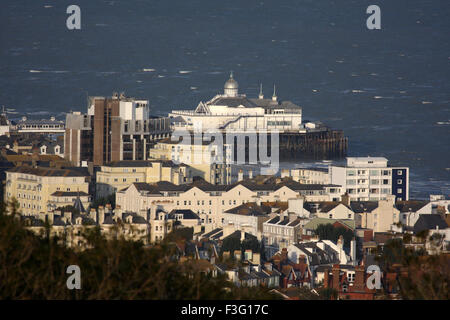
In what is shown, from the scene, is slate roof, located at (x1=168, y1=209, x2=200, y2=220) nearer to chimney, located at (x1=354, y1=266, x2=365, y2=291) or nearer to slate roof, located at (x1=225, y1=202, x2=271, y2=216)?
slate roof, located at (x1=225, y1=202, x2=271, y2=216)

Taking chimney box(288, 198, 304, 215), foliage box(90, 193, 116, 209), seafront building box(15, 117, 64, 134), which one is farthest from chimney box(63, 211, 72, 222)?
seafront building box(15, 117, 64, 134)

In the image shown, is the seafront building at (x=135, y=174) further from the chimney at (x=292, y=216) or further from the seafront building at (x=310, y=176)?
the chimney at (x=292, y=216)

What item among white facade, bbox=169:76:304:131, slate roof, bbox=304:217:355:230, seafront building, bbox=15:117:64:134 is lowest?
slate roof, bbox=304:217:355:230

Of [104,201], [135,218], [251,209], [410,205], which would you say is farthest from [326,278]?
[104,201]

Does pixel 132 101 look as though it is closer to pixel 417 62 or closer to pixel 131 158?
pixel 131 158

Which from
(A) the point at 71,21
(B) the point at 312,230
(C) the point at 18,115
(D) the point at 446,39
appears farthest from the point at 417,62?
(B) the point at 312,230

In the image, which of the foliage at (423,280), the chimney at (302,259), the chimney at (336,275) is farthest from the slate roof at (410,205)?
the foliage at (423,280)
